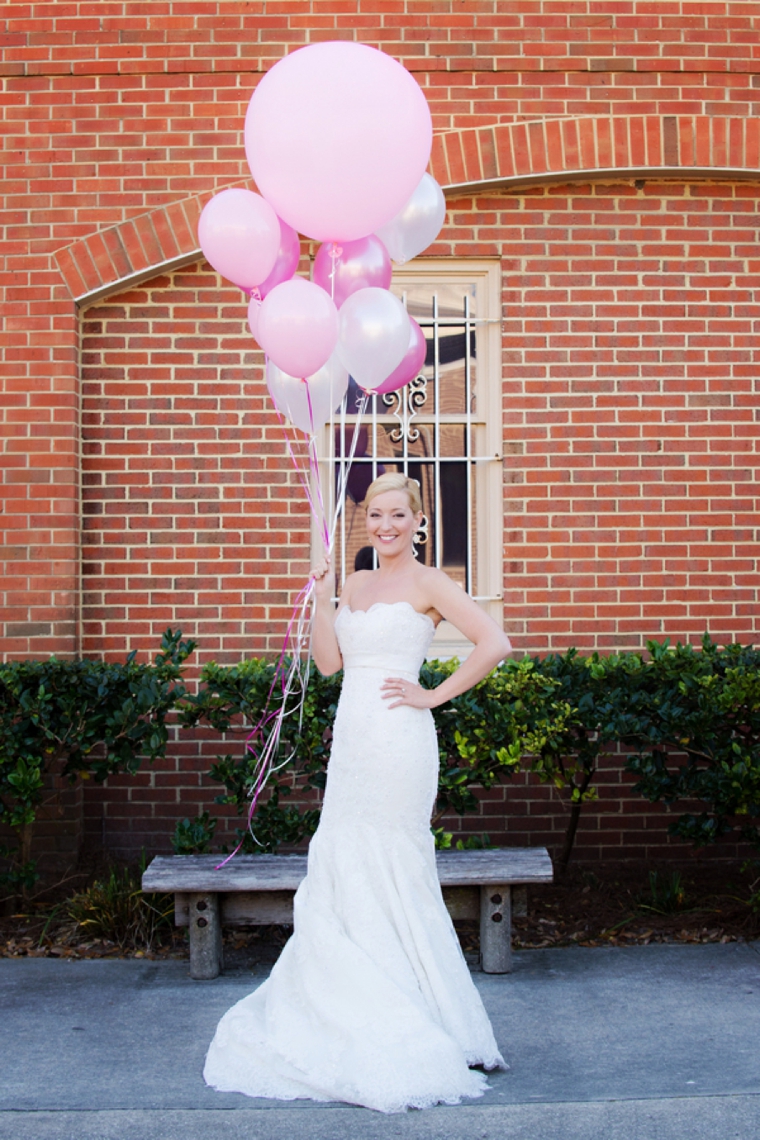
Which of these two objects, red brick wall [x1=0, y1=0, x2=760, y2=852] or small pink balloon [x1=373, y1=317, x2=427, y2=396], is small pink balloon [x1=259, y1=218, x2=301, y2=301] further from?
red brick wall [x1=0, y1=0, x2=760, y2=852]

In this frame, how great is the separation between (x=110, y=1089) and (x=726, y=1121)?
73.9 inches

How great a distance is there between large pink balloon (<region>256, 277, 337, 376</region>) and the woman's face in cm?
51

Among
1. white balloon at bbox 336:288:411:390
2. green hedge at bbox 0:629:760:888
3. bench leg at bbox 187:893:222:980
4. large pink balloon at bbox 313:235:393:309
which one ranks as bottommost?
bench leg at bbox 187:893:222:980

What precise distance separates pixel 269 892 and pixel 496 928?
3.21ft

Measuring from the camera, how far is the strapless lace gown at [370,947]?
3213 millimetres

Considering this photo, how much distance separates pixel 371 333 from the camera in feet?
11.5

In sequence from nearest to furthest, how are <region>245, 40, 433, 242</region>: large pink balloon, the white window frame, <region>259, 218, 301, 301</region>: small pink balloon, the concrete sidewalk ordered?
1. the concrete sidewalk
2. <region>245, 40, 433, 242</region>: large pink balloon
3. <region>259, 218, 301, 301</region>: small pink balloon
4. the white window frame

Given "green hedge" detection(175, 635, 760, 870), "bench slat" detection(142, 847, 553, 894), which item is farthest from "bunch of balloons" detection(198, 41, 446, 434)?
"bench slat" detection(142, 847, 553, 894)

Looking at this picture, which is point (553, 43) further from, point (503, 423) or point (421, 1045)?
point (421, 1045)

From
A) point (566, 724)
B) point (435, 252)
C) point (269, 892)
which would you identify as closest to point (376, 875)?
point (269, 892)

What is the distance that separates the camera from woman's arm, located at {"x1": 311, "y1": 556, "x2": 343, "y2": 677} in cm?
359

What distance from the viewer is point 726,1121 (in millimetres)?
3062

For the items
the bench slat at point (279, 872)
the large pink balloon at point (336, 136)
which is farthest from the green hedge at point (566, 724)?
the large pink balloon at point (336, 136)

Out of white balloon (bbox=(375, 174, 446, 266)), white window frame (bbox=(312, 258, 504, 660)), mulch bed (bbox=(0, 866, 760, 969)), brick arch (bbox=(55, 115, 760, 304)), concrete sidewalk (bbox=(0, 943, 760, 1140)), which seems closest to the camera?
concrete sidewalk (bbox=(0, 943, 760, 1140))
